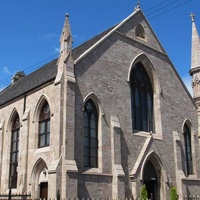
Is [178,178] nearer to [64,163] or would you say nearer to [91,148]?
[91,148]

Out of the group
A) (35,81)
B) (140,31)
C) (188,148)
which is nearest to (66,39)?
(35,81)

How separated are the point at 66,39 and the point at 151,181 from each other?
11.8m

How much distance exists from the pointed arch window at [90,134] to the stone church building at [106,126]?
0.06m

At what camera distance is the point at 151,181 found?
78.6 feet

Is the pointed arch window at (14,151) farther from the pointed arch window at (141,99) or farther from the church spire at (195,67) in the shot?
the church spire at (195,67)

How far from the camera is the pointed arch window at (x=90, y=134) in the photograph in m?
20.3

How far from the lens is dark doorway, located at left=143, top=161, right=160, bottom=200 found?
23.5m

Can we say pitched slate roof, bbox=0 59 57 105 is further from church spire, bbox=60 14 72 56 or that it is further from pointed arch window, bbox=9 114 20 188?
pointed arch window, bbox=9 114 20 188

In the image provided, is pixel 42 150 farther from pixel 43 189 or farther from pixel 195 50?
pixel 195 50

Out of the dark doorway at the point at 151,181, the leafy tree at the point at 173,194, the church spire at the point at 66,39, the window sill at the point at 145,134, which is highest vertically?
the church spire at the point at 66,39

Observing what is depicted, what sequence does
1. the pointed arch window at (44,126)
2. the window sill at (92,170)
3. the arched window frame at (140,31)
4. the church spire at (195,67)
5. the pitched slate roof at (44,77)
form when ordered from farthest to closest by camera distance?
the church spire at (195,67) < the arched window frame at (140,31) < the pitched slate roof at (44,77) < the pointed arch window at (44,126) < the window sill at (92,170)

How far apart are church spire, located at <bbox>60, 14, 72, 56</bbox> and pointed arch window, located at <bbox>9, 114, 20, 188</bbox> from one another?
806 centimetres

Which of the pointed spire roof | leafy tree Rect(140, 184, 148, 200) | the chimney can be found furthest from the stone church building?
the chimney

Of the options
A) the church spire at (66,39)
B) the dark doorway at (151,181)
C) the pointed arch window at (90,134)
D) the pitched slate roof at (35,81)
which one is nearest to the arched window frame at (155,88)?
the dark doorway at (151,181)
